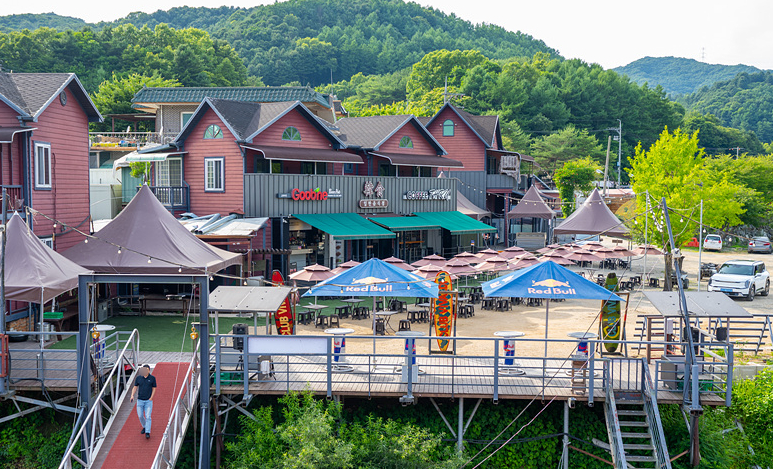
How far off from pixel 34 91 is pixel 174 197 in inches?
369

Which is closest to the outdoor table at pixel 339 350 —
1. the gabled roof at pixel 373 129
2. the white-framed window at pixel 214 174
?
the white-framed window at pixel 214 174

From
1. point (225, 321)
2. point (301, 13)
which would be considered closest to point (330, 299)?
point (225, 321)

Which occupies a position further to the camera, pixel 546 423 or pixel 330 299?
pixel 330 299

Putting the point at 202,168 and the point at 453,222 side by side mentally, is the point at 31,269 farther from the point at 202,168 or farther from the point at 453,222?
the point at 453,222

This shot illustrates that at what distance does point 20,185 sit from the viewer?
21.1 meters

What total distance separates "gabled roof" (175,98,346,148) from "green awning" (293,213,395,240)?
4.13 metres

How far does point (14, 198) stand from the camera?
20734mm

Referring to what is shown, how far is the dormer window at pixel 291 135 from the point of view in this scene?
32.3 m

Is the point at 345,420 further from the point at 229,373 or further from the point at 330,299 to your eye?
the point at 330,299

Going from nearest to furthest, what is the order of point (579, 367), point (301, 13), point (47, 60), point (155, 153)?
point (579, 367) → point (155, 153) → point (47, 60) → point (301, 13)

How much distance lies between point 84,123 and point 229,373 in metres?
14.4

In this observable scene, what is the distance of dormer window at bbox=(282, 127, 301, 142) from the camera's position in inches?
1272

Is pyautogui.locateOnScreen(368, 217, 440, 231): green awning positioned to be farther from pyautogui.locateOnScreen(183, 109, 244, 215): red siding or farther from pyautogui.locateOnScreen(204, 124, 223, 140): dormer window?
pyautogui.locateOnScreen(204, 124, 223, 140): dormer window

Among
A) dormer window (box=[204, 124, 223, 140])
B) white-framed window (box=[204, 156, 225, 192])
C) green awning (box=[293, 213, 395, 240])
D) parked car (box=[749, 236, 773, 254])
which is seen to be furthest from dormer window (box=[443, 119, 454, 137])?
parked car (box=[749, 236, 773, 254])
